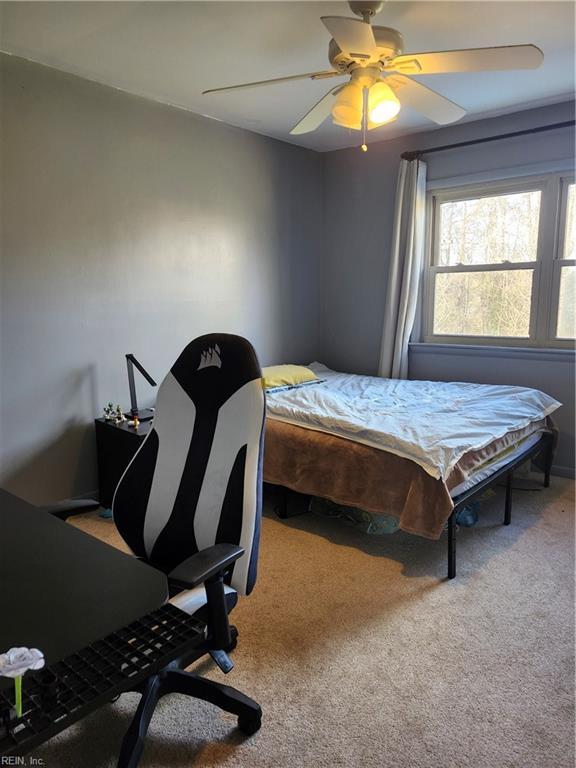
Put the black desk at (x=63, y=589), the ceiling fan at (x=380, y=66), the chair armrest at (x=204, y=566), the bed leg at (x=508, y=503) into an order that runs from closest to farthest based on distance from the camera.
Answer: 1. the black desk at (x=63, y=589)
2. the chair armrest at (x=204, y=566)
3. the ceiling fan at (x=380, y=66)
4. the bed leg at (x=508, y=503)

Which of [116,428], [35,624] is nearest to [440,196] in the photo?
[116,428]

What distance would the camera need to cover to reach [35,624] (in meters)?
0.92

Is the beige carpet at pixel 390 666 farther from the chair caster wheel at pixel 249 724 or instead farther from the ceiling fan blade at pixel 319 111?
the ceiling fan blade at pixel 319 111

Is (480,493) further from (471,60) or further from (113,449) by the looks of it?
(113,449)

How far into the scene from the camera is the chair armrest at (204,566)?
1.12 meters

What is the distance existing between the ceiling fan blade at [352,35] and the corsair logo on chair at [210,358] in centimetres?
109

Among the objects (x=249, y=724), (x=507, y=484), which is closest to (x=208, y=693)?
(x=249, y=724)

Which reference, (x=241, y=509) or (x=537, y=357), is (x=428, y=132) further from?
(x=241, y=509)

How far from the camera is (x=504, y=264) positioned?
372 cm

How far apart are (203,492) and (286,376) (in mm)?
2278

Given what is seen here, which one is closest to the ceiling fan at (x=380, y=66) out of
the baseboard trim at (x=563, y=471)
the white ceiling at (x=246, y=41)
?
the white ceiling at (x=246, y=41)

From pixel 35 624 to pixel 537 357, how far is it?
3473mm

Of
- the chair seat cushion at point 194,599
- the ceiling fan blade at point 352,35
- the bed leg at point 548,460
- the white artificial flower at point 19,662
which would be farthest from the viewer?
the bed leg at point 548,460

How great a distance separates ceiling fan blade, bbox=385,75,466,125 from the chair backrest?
1494 millimetres
